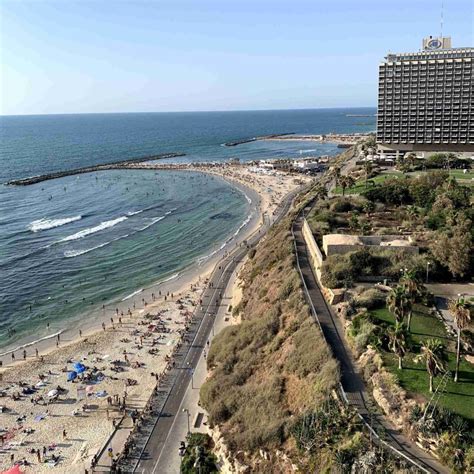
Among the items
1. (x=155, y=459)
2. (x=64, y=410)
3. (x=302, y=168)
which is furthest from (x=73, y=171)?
(x=155, y=459)

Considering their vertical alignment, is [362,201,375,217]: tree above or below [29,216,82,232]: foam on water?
above

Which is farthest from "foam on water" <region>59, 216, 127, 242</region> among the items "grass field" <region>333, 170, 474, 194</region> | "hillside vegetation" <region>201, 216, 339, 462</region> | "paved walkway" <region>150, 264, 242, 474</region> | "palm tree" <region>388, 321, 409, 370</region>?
"palm tree" <region>388, 321, 409, 370</region>

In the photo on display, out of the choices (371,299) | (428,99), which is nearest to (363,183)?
(428,99)

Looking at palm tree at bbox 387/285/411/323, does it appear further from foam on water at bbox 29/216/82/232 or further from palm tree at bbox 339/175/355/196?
foam on water at bbox 29/216/82/232

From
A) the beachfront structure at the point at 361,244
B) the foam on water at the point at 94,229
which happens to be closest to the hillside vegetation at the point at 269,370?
the beachfront structure at the point at 361,244

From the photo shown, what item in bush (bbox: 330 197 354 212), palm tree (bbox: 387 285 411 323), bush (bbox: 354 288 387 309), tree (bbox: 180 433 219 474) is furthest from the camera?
bush (bbox: 330 197 354 212)

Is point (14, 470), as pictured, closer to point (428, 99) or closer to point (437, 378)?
point (437, 378)
